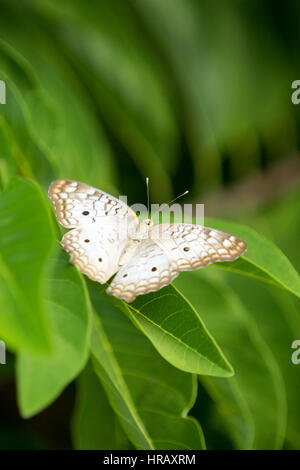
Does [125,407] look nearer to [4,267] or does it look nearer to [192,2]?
[4,267]

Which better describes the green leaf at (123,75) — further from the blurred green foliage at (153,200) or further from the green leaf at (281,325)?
the green leaf at (281,325)

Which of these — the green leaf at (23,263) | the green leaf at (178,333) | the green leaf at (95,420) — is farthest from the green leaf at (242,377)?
the green leaf at (23,263)

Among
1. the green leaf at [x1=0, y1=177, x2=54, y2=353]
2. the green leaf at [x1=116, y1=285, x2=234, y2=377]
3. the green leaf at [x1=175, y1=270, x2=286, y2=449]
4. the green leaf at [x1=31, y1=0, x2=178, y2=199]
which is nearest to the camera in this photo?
the green leaf at [x1=0, y1=177, x2=54, y2=353]

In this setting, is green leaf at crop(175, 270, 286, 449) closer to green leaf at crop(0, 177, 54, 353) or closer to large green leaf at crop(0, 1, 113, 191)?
large green leaf at crop(0, 1, 113, 191)

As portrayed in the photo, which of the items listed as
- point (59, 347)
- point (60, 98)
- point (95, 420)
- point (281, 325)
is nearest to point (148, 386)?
point (95, 420)

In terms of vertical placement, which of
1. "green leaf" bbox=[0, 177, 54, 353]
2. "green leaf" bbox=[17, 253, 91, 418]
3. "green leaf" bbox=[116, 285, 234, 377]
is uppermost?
"green leaf" bbox=[0, 177, 54, 353]

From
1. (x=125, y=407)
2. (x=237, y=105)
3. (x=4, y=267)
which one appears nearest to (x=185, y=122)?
(x=237, y=105)

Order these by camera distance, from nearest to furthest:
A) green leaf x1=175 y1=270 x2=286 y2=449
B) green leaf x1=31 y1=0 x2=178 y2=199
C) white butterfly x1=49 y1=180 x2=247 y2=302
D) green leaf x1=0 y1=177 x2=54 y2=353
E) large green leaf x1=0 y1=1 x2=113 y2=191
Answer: green leaf x1=0 y1=177 x2=54 y2=353 < white butterfly x1=49 y1=180 x2=247 y2=302 < green leaf x1=175 y1=270 x2=286 y2=449 < large green leaf x1=0 y1=1 x2=113 y2=191 < green leaf x1=31 y1=0 x2=178 y2=199

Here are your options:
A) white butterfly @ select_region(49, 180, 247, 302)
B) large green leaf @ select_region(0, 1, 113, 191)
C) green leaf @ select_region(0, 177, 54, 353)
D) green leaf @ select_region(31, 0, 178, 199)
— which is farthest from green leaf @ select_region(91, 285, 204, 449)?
green leaf @ select_region(31, 0, 178, 199)
